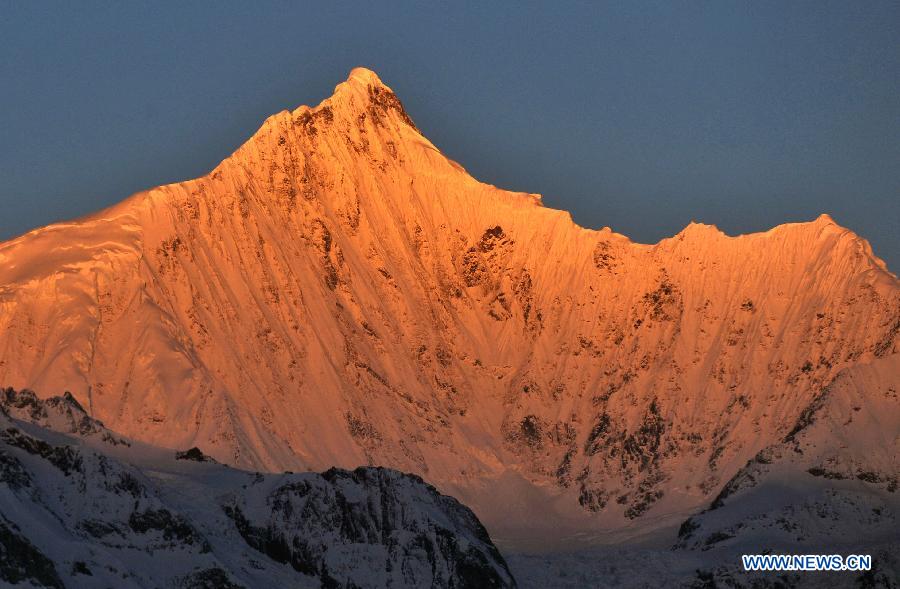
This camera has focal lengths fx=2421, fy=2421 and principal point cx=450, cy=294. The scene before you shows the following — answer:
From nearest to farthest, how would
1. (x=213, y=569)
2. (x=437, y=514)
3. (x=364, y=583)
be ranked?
1. (x=213, y=569)
2. (x=364, y=583)
3. (x=437, y=514)

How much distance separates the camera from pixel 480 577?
18788 cm

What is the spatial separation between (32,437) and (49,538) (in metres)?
19.4

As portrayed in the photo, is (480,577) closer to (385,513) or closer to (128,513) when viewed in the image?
(385,513)

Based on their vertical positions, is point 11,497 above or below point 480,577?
below

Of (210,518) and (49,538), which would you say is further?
(210,518)

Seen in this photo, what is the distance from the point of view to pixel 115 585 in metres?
150

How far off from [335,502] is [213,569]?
28.2 m

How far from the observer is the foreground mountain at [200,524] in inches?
5969

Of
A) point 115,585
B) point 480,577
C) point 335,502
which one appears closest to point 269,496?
point 335,502

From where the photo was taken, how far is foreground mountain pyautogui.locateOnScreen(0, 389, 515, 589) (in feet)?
497

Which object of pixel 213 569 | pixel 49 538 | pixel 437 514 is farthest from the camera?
pixel 437 514

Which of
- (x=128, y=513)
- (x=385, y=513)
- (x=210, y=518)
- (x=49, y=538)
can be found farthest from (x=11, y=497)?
(x=385, y=513)

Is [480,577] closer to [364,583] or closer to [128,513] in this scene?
[364,583]

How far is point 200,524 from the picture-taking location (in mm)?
178500
